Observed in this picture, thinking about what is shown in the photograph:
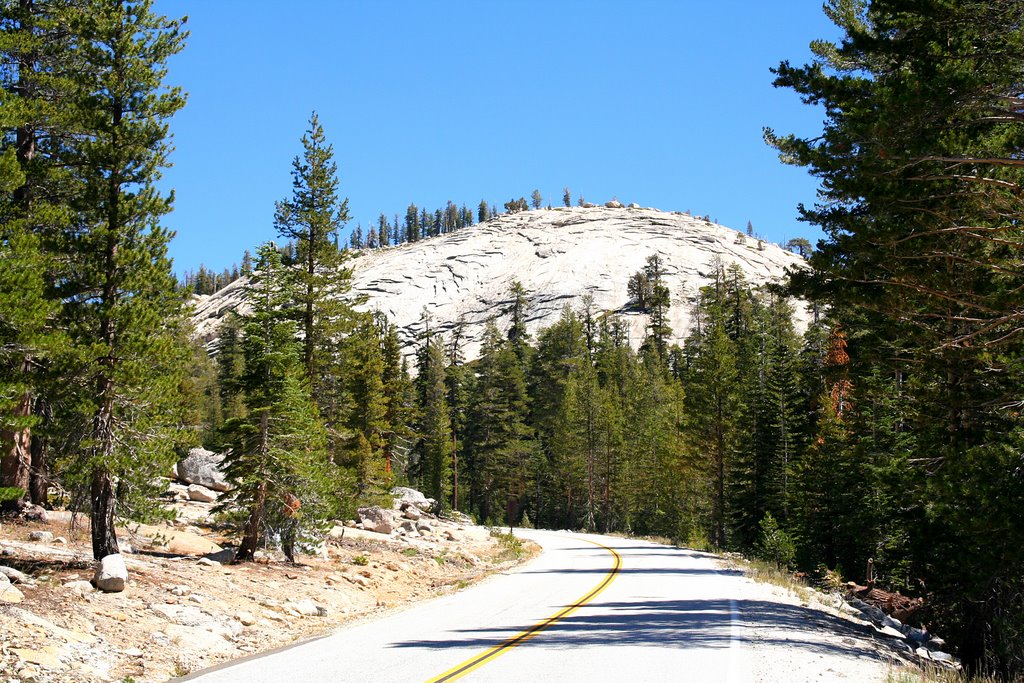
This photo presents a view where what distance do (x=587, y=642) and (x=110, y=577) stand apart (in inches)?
321

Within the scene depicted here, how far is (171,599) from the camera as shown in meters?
14.0

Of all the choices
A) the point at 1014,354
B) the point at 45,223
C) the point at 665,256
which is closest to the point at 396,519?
the point at 45,223

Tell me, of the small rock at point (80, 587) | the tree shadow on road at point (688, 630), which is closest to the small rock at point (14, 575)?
the small rock at point (80, 587)

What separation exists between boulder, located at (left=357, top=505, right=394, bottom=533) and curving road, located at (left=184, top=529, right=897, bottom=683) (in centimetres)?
1327

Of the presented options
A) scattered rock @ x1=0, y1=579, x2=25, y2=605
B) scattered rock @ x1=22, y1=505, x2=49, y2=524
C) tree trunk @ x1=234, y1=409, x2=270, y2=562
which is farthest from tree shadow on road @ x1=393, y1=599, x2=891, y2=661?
scattered rock @ x1=22, y1=505, x2=49, y2=524

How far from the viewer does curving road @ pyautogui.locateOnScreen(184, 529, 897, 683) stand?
9.39m

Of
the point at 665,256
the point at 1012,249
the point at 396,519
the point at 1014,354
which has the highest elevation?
the point at 665,256

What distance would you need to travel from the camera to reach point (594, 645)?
11242 millimetres

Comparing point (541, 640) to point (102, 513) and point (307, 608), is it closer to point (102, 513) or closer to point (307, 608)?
point (307, 608)

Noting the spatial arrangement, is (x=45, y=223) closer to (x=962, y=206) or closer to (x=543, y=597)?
(x=543, y=597)

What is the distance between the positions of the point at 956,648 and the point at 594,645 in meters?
9.62

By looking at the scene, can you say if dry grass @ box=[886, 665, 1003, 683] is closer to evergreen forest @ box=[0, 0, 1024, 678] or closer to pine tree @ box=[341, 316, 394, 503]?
evergreen forest @ box=[0, 0, 1024, 678]

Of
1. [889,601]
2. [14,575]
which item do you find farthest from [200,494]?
[889,601]

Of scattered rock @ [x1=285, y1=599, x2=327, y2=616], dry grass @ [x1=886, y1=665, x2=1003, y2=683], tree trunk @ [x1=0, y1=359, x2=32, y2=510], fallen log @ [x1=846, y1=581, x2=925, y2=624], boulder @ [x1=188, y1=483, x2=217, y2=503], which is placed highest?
tree trunk @ [x1=0, y1=359, x2=32, y2=510]
